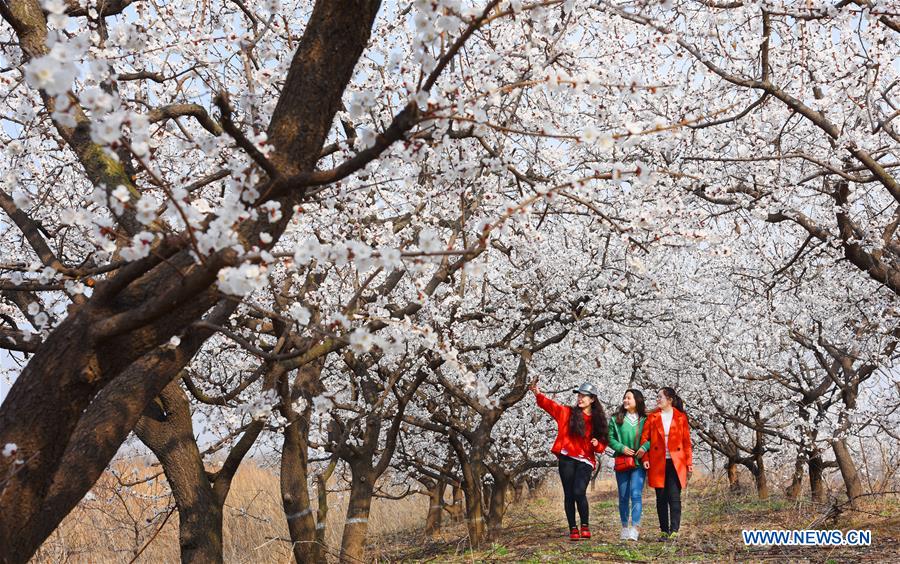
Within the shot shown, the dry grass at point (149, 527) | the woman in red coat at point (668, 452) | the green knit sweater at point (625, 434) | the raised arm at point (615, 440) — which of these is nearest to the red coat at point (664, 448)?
the woman in red coat at point (668, 452)

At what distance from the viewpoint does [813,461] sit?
474 inches

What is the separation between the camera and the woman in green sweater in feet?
25.4

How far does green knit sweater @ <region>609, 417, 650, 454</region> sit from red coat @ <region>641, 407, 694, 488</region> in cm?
12

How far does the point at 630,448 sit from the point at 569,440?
611mm

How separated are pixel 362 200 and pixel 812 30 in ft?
13.6

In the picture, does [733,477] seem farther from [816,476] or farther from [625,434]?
[625,434]

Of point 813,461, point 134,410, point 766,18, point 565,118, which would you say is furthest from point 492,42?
point 813,461

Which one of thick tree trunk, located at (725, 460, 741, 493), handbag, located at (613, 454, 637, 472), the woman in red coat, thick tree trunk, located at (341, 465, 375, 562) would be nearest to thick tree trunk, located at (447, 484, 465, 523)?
thick tree trunk, located at (725, 460, 741, 493)

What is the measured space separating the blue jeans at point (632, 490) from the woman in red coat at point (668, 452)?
154 mm

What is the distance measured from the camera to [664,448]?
7.59 metres

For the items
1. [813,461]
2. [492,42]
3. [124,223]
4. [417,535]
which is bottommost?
[417,535]

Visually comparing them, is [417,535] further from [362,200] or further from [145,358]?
[145,358]

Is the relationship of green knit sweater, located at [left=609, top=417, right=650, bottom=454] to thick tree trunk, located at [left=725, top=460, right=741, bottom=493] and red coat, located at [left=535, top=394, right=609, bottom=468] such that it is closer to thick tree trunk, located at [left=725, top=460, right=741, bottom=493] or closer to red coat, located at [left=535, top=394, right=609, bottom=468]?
red coat, located at [left=535, top=394, right=609, bottom=468]

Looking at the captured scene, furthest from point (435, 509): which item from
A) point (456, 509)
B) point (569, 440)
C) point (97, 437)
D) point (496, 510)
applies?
point (97, 437)
